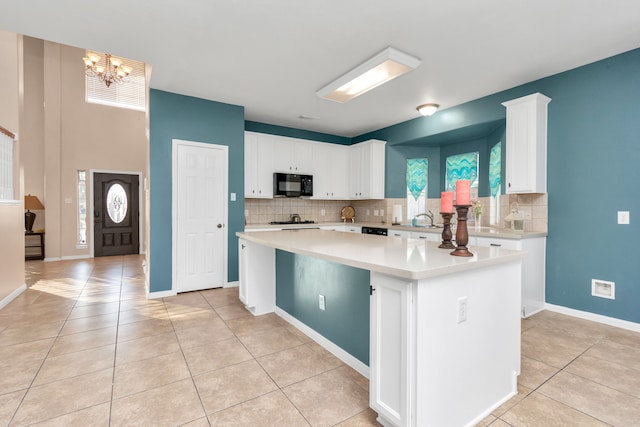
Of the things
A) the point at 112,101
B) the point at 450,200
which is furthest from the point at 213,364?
the point at 112,101

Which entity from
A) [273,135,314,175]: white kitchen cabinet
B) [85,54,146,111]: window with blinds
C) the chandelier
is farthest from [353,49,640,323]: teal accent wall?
[85,54,146,111]: window with blinds

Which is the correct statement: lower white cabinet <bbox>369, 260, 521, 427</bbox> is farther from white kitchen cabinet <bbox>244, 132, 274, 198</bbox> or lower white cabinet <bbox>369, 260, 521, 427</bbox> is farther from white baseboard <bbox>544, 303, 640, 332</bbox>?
white kitchen cabinet <bbox>244, 132, 274, 198</bbox>

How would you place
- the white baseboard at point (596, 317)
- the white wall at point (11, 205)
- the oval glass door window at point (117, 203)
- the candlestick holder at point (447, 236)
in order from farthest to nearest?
the oval glass door window at point (117, 203) → the white wall at point (11, 205) → the white baseboard at point (596, 317) → the candlestick holder at point (447, 236)

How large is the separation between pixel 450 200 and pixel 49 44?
854 centimetres

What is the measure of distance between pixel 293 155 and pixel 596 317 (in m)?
4.37

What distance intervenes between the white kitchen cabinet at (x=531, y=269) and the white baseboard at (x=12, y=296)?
5374 millimetres

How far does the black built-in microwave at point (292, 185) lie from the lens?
4.97 meters

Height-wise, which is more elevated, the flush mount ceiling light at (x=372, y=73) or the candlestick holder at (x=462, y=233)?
the flush mount ceiling light at (x=372, y=73)

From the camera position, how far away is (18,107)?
3920mm

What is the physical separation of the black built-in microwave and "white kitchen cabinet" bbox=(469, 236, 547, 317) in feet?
9.30

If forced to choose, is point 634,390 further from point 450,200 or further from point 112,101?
point 112,101

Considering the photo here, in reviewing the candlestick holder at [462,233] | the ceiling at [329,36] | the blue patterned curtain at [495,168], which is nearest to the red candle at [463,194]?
the candlestick holder at [462,233]

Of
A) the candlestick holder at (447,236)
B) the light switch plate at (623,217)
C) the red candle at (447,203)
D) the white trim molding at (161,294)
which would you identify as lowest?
the white trim molding at (161,294)

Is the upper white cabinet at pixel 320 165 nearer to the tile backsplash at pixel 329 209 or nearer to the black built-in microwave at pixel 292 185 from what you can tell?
the black built-in microwave at pixel 292 185
